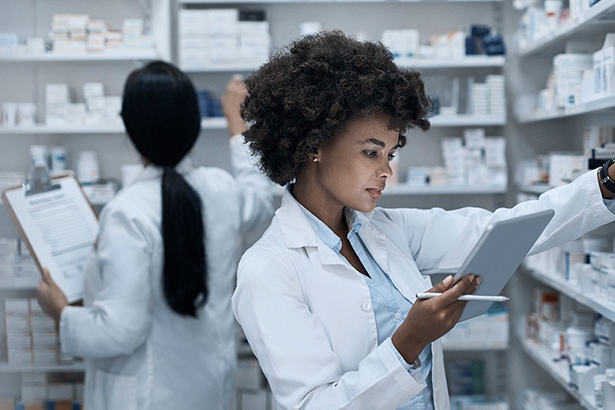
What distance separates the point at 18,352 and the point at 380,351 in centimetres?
168

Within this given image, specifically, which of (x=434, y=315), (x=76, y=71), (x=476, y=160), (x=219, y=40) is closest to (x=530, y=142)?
(x=476, y=160)

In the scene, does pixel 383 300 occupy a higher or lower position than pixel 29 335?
higher

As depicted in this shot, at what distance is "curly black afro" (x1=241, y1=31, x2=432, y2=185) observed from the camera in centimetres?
144

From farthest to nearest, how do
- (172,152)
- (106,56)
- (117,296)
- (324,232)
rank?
(106,56), (172,152), (117,296), (324,232)

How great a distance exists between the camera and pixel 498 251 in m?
1.23

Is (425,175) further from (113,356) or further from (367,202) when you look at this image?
(367,202)

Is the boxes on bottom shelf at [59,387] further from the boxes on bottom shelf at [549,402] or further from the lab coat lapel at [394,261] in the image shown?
the boxes on bottom shelf at [549,402]

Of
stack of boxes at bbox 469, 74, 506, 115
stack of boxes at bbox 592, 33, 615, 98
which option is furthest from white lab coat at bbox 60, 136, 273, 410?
stack of boxes at bbox 469, 74, 506, 115

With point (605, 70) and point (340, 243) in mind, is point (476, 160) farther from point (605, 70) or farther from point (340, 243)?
point (340, 243)

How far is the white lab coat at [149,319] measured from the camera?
219cm

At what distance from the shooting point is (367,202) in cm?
148

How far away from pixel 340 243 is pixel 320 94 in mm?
355

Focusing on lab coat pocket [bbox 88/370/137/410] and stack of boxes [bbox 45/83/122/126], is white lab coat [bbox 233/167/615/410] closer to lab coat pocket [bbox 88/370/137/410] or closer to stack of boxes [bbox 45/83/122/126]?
lab coat pocket [bbox 88/370/137/410]

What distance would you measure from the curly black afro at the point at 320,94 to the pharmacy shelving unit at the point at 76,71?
1.68 metres
